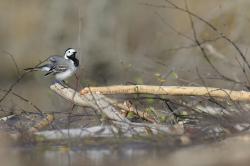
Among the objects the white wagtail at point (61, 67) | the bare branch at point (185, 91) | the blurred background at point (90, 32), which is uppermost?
the blurred background at point (90, 32)

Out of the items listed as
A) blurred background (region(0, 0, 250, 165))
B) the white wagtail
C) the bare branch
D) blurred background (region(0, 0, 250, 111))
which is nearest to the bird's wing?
the white wagtail

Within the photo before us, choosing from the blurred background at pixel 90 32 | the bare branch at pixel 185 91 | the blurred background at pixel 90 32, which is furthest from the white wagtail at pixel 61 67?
the blurred background at pixel 90 32

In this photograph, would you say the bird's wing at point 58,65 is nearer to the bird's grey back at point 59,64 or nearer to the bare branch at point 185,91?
the bird's grey back at point 59,64

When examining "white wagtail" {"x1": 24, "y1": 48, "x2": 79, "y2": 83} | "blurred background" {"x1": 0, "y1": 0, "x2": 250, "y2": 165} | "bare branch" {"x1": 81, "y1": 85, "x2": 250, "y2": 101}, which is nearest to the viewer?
"bare branch" {"x1": 81, "y1": 85, "x2": 250, "y2": 101}

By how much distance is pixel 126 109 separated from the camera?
10.8m

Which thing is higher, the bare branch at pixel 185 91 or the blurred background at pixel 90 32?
the blurred background at pixel 90 32

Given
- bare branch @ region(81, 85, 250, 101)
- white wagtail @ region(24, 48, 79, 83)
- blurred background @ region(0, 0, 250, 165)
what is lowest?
bare branch @ region(81, 85, 250, 101)

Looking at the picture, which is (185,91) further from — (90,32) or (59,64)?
(90,32)

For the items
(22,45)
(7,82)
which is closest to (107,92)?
(7,82)

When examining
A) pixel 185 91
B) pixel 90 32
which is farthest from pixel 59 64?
pixel 90 32

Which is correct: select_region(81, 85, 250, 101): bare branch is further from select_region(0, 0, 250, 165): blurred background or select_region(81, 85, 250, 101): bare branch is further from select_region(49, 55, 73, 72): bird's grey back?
select_region(0, 0, 250, 165): blurred background

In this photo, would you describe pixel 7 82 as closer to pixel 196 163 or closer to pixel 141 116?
pixel 141 116

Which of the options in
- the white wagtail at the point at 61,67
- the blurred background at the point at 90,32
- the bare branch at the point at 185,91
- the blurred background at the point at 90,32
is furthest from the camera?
the blurred background at the point at 90,32

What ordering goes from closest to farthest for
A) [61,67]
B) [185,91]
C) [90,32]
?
[185,91]
[61,67]
[90,32]
